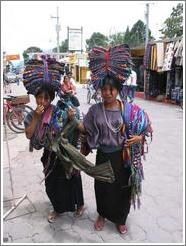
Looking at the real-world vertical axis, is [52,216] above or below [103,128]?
below

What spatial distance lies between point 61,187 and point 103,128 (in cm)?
83

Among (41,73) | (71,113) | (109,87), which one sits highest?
(41,73)

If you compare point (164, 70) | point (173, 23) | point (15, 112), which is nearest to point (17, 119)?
point (15, 112)

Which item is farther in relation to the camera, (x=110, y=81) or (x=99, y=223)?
(x=99, y=223)

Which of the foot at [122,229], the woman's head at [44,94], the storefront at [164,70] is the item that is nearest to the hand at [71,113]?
A: the woman's head at [44,94]

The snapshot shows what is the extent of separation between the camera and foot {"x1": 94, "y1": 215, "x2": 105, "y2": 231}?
349 cm

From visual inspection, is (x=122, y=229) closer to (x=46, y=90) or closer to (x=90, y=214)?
(x=90, y=214)

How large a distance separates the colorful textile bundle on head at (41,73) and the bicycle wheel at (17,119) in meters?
5.68

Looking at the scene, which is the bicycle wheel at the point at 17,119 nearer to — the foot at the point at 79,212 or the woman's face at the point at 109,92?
the foot at the point at 79,212

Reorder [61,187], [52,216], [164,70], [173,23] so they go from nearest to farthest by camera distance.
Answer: [61,187]
[52,216]
[164,70]
[173,23]

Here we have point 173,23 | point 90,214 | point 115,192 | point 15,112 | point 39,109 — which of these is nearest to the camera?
point 39,109

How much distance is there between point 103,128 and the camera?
123 inches

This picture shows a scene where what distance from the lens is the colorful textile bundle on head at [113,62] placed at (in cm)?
304

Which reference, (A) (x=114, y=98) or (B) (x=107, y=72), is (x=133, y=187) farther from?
(B) (x=107, y=72)
